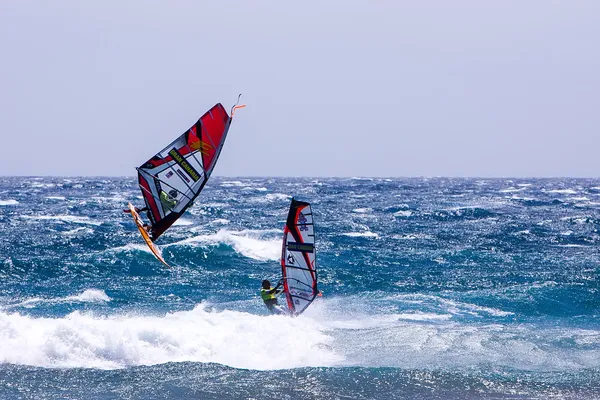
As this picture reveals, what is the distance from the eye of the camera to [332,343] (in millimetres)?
16797

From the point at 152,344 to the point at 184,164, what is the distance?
4.33 meters

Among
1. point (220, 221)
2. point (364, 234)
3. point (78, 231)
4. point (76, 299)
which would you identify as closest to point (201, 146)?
point (76, 299)

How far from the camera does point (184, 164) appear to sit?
551 inches

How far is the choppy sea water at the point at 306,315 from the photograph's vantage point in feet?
45.4

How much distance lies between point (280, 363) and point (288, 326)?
2.46m

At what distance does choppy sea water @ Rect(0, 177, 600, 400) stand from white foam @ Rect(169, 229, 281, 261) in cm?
10

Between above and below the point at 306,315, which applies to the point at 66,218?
above

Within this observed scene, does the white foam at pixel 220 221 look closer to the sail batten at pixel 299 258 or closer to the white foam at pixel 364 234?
the white foam at pixel 364 234

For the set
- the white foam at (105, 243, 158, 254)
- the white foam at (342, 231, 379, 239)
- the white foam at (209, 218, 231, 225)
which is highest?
the white foam at (342, 231, 379, 239)

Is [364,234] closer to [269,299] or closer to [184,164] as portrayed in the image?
[269,299]

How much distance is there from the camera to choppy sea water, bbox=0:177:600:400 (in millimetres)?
13836

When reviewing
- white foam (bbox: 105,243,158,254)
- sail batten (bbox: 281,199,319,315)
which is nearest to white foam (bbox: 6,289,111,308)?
white foam (bbox: 105,243,158,254)

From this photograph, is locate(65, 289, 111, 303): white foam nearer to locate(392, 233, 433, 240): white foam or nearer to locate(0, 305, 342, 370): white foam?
locate(0, 305, 342, 370): white foam

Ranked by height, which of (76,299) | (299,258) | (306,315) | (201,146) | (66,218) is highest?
(201,146)
